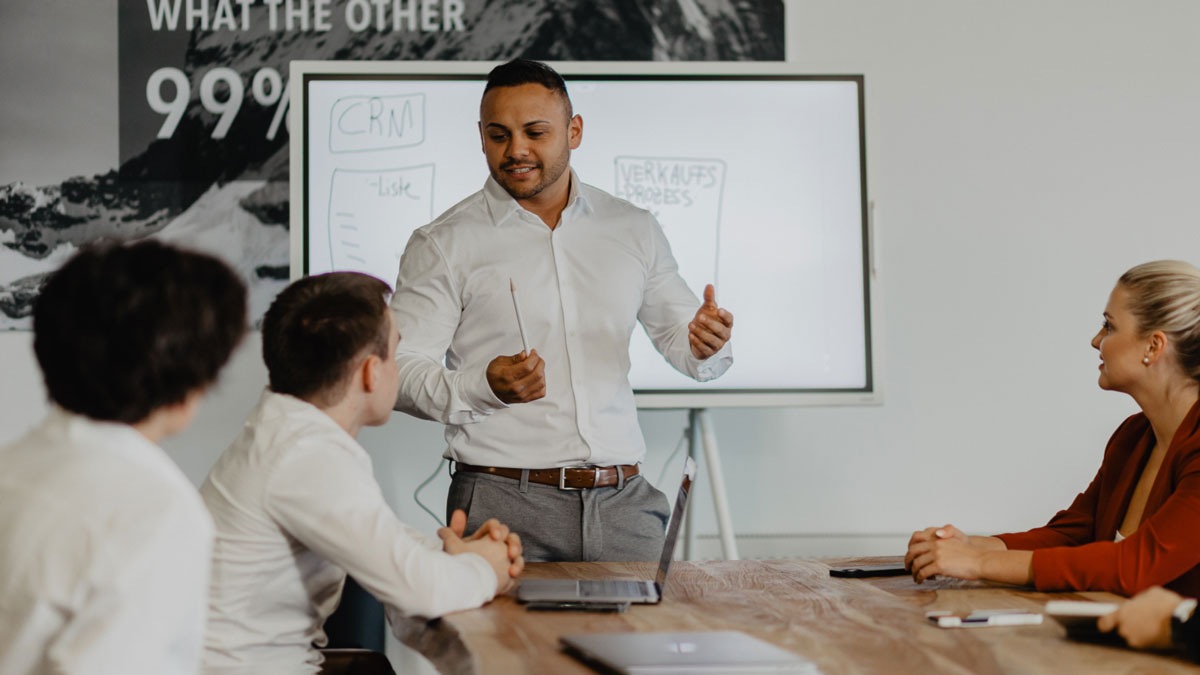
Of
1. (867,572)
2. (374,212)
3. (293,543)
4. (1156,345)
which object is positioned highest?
(374,212)

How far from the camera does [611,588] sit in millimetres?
1768

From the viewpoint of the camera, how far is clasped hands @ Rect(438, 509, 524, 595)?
68.5 inches

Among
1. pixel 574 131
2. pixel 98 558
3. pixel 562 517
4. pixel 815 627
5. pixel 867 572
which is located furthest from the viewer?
pixel 574 131

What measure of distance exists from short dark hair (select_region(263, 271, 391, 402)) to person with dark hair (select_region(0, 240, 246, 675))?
57 centimetres

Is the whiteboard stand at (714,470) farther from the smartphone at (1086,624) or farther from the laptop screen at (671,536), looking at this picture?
the smartphone at (1086,624)

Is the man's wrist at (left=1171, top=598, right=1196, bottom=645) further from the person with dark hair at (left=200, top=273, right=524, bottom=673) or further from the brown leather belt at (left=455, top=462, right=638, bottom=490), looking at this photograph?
the brown leather belt at (left=455, top=462, right=638, bottom=490)

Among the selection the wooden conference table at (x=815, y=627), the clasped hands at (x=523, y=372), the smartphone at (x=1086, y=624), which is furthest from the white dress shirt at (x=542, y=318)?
the smartphone at (x=1086, y=624)

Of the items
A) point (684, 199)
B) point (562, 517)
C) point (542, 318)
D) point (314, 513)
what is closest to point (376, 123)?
point (684, 199)

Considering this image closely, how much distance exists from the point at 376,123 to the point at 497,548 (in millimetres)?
2105

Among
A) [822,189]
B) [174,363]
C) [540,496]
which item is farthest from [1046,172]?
[174,363]

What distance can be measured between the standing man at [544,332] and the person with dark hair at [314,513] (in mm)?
514

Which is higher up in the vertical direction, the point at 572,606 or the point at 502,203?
the point at 502,203

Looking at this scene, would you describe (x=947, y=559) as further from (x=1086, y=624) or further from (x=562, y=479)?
(x=562, y=479)

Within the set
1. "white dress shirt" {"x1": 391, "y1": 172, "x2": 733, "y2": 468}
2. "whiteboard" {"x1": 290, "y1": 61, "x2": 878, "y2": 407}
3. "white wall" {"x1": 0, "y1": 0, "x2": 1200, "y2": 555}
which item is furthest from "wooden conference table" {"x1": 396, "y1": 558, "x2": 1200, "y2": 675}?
"white wall" {"x1": 0, "y1": 0, "x2": 1200, "y2": 555}
